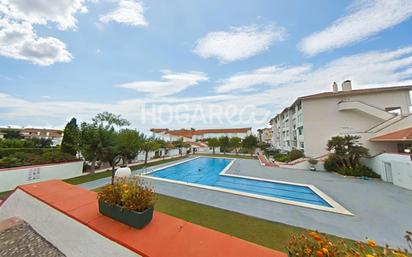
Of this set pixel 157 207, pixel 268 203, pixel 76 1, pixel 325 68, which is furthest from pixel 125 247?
pixel 325 68

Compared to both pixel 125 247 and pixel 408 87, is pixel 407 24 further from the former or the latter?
pixel 125 247

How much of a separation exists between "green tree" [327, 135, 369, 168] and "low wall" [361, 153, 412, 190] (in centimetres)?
111

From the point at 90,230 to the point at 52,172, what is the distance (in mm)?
12694

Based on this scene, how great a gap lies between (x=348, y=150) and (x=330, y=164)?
8.03 ft

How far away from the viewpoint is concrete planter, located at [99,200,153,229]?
8.86ft

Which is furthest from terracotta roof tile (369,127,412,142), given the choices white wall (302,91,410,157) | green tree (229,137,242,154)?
green tree (229,137,242,154)

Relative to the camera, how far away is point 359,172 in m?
13.9

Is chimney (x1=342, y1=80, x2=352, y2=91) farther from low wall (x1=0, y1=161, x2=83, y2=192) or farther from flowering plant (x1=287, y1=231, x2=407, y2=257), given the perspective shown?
low wall (x1=0, y1=161, x2=83, y2=192)

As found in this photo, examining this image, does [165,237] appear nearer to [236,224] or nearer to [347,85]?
[236,224]

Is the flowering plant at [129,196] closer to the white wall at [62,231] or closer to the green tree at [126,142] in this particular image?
the white wall at [62,231]

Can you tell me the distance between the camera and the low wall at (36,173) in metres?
9.28

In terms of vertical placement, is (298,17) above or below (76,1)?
above

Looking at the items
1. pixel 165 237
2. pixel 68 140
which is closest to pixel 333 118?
pixel 165 237

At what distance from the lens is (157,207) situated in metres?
6.98
